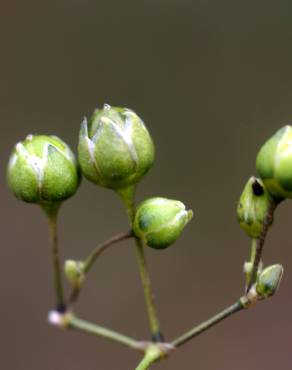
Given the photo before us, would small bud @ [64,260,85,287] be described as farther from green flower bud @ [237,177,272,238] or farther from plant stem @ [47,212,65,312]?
green flower bud @ [237,177,272,238]

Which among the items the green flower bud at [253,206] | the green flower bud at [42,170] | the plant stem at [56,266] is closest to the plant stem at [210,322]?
the green flower bud at [253,206]

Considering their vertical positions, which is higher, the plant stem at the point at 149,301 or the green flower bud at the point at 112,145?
the green flower bud at the point at 112,145

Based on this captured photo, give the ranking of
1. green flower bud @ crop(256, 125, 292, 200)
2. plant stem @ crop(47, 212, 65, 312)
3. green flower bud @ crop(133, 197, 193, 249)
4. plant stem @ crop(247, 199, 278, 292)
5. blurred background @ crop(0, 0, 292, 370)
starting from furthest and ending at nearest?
blurred background @ crop(0, 0, 292, 370)
plant stem @ crop(47, 212, 65, 312)
green flower bud @ crop(133, 197, 193, 249)
plant stem @ crop(247, 199, 278, 292)
green flower bud @ crop(256, 125, 292, 200)

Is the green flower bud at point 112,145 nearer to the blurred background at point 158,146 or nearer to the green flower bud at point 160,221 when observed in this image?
the green flower bud at point 160,221

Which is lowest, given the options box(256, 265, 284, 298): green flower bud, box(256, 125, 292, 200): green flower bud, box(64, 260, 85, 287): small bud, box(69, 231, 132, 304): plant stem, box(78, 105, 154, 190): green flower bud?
box(256, 265, 284, 298): green flower bud

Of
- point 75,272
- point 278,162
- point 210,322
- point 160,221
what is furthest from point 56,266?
point 278,162

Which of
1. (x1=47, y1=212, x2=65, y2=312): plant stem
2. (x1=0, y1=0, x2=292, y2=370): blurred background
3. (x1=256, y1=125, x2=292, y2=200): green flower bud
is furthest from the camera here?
(x1=0, y1=0, x2=292, y2=370): blurred background

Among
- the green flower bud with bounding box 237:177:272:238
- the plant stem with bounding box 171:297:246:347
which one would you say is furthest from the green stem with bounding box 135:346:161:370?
the green flower bud with bounding box 237:177:272:238
